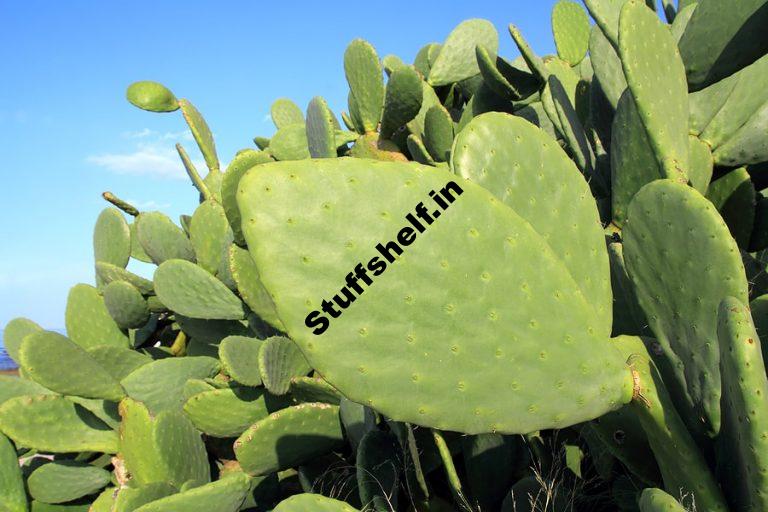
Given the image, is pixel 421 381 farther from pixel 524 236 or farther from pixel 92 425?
pixel 92 425

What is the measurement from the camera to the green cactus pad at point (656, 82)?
1560 millimetres

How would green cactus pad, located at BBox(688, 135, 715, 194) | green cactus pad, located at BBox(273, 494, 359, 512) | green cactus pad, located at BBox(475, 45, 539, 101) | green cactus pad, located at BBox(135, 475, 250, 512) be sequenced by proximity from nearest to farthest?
1. green cactus pad, located at BBox(273, 494, 359, 512)
2. green cactus pad, located at BBox(135, 475, 250, 512)
3. green cactus pad, located at BBox(688, 135, 715, 194)
4. green cactus pad, located at BBox(475, 45, 539, 101)

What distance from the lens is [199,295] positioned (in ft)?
8.01

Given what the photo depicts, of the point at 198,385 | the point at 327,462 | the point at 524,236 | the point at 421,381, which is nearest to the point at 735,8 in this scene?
the point at 524,236

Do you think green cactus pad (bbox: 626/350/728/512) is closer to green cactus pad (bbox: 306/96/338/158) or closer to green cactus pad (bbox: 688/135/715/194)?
green cactus pad (bbox: 688/135/715/194)

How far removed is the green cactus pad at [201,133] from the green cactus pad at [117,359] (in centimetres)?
83

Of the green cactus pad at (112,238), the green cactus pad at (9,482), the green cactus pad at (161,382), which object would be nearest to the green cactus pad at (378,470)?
the green cactus pad at (161,382)

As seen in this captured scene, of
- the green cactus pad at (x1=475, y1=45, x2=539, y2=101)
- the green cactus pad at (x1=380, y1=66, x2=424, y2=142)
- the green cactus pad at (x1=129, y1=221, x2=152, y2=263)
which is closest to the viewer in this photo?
the green cactus pad at (x1=475, y1=45, x2=539, y2=101)

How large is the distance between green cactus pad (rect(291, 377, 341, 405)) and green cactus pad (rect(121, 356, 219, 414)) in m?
0.53

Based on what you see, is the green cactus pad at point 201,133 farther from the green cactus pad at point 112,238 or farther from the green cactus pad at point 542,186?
the green cactus pad at point 542,186

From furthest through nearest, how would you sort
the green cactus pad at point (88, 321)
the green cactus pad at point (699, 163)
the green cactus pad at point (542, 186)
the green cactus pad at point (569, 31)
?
the green cactus pad at point (88, 321) → the green cactus pad at point (569, 31) → the green cactus pad at point (699, 163) → the green cactus pad at point (542, 186)

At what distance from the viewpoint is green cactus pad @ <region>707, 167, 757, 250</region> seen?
2.16 m

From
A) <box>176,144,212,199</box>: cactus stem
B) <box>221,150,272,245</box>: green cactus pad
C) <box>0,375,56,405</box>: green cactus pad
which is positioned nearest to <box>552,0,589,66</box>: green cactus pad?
<box>221,150,272,245</box>: green cactus pad

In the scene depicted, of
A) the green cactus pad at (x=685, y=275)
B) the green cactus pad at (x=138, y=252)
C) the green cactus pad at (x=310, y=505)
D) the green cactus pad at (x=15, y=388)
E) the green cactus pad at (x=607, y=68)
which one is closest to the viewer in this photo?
the green cactus pad at (x=685, y=275)
